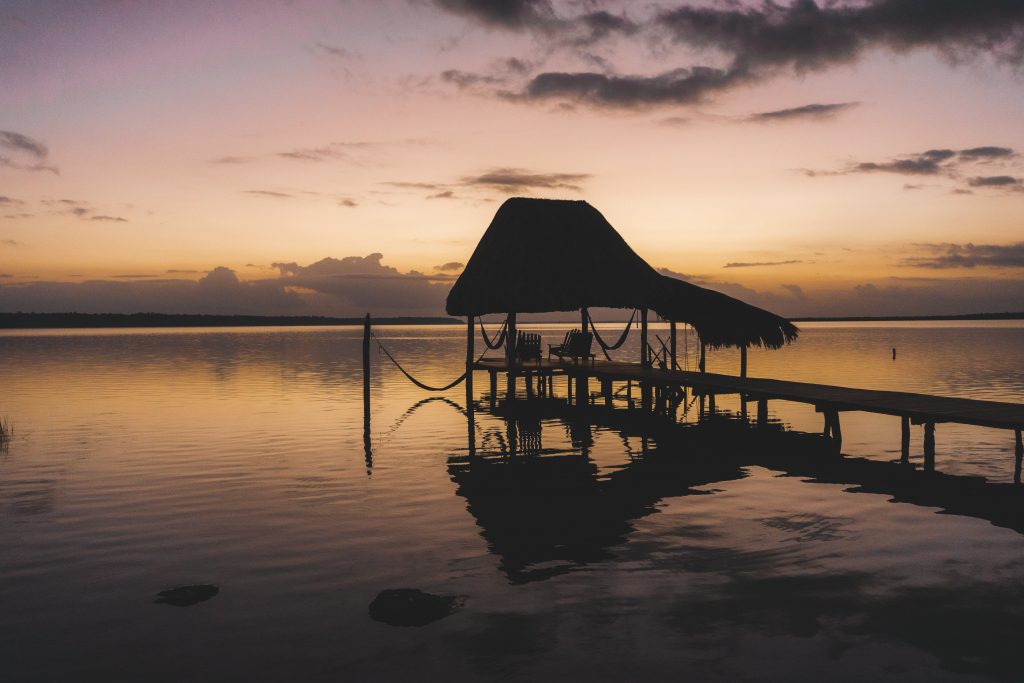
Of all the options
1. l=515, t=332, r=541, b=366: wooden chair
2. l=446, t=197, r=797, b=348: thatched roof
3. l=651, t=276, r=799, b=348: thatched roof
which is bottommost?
l=515, t=332, r=541, b=366: wooden chair

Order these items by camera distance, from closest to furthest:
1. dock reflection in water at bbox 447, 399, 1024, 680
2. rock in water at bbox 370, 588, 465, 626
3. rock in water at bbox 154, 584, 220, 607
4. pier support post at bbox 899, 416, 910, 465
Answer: dock reflection in water at bbox 447, 399, 1024, 680, rock in water at bbox 370, 588, 465, 626, rock in water at bbox 154, 584, 220, 607, pier support post at bbox 899, 416, 910, 465

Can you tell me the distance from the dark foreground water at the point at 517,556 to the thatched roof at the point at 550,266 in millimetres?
5900

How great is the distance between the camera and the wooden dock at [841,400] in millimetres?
13734

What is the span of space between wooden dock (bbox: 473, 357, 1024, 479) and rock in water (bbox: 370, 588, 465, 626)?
9.73 meters

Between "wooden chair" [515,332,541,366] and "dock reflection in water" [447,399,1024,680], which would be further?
"wooden chair" [515,332,541,366]

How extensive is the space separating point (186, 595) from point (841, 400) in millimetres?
12820

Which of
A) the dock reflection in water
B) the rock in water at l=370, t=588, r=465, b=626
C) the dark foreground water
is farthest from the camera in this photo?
the rock in water at l=370, t=588, r=465, b=626

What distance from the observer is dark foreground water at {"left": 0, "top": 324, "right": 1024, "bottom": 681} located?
20.5 feet

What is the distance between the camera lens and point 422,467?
15.0 metres

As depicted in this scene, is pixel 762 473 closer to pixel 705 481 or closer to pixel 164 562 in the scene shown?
pixel 705 481

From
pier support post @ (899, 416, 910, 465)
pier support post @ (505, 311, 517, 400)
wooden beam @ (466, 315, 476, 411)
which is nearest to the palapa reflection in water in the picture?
pier support post @ (899, 416, 910, 465)

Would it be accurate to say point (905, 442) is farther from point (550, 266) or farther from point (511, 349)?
point (511, 349)

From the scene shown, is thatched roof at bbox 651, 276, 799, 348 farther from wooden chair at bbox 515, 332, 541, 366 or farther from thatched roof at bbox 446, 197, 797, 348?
wooden chair at bbox 515, 332, 541, 366

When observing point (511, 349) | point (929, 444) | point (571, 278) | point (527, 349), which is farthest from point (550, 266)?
point (929, 444)
